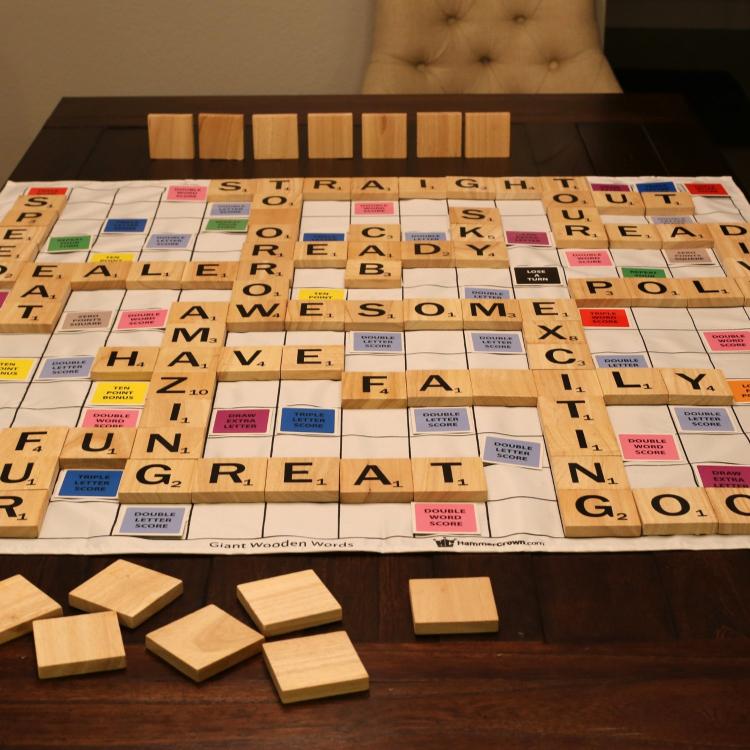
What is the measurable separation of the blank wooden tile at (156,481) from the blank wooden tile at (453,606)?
0.35m

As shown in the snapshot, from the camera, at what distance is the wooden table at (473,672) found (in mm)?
1029

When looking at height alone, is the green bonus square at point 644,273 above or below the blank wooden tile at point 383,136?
below

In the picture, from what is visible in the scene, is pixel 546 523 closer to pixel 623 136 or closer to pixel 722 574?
pixel 722 574

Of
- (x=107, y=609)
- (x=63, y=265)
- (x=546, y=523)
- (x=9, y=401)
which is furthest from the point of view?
(x=63, y=265)

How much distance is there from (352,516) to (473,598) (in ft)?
0.71

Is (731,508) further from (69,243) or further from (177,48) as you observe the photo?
(177,48)

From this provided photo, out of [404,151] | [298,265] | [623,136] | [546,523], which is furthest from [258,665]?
[623,136]

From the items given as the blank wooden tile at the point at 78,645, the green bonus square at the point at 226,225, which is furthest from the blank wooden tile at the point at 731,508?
the green bonus square at the point at 226,225

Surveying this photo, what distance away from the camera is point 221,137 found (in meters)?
2.33

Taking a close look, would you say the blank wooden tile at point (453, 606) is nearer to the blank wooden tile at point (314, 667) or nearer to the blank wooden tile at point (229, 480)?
the blank wooden tile at point (314, 667)

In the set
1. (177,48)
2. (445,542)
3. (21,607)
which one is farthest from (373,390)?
(177,48)

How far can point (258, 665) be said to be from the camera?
3.67 ft

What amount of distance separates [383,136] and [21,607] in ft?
4.79

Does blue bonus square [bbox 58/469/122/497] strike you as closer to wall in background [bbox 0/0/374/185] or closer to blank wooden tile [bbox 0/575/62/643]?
blank wooden tile [bbox 0/575/62/643]
